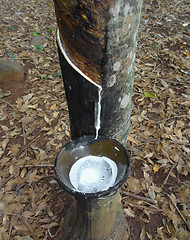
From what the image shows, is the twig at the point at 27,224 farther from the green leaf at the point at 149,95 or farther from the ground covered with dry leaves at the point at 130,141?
the green leaf at the point at 149,95

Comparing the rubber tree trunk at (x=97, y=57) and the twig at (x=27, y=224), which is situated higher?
the rubber tree trunk at (x=97, y=57)

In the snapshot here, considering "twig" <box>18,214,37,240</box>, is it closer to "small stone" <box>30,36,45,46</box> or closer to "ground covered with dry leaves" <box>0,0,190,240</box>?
"ground covered with dry leaves" <box>0,0,190,240</box>

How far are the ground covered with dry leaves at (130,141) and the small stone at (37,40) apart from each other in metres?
0.09

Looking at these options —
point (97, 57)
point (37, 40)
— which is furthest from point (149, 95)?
point (37, 40)

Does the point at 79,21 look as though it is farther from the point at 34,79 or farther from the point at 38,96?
the point at 34,79

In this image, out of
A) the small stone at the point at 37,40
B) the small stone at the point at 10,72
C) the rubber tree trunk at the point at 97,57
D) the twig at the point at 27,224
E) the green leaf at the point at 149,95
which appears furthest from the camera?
the small stone at the point at 37,40

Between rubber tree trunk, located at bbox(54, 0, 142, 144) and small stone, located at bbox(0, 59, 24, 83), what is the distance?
275 cm

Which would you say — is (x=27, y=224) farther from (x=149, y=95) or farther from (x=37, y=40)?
(x=37, y=40)

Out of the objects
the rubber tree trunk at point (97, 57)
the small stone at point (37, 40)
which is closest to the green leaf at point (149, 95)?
the rubber tree trunk at point (97, 57)

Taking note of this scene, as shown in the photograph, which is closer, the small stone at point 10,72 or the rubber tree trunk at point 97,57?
the rubber tree trunk at point 97,57

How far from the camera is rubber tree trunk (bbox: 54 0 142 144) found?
1086mm

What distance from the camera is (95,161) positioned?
1754mm

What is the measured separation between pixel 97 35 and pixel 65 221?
1.80 metres

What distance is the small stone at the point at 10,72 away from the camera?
3871 mm
